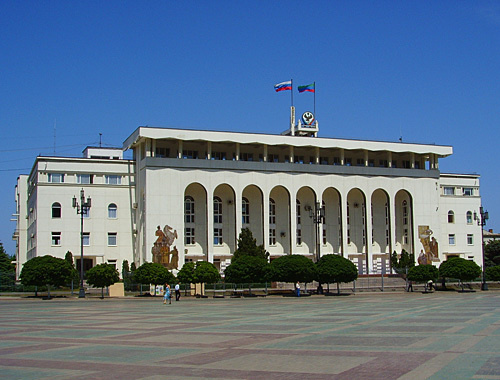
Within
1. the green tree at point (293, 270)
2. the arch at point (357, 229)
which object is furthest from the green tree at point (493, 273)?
the green tree at point (293, 270)

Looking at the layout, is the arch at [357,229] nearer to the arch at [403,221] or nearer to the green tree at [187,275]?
the arch at [403,221]

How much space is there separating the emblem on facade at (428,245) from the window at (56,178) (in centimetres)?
4357

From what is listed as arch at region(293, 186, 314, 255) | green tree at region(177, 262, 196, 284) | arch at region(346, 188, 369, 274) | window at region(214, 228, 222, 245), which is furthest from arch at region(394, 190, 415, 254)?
green tree at region(177, 262, 196, 284)

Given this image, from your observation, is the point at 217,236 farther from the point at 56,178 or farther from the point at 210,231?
the point at 56,178

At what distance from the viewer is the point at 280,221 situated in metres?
74.8

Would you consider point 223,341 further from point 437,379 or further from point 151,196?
point 151,196

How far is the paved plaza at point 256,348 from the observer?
13305 mm

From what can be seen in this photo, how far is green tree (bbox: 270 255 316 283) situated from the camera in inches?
2096

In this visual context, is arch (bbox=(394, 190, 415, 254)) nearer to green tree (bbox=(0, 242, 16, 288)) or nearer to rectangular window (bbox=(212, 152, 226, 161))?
rectangular window (bbox=(212, 152, 226, 161))

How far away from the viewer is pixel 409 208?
78250 millimetres

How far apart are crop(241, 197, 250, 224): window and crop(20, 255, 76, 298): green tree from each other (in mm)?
26004

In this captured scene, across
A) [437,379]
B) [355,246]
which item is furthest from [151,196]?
[437,379]

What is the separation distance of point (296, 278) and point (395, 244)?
2722 cm

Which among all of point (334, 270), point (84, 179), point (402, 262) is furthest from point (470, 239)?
point (84, 179)
